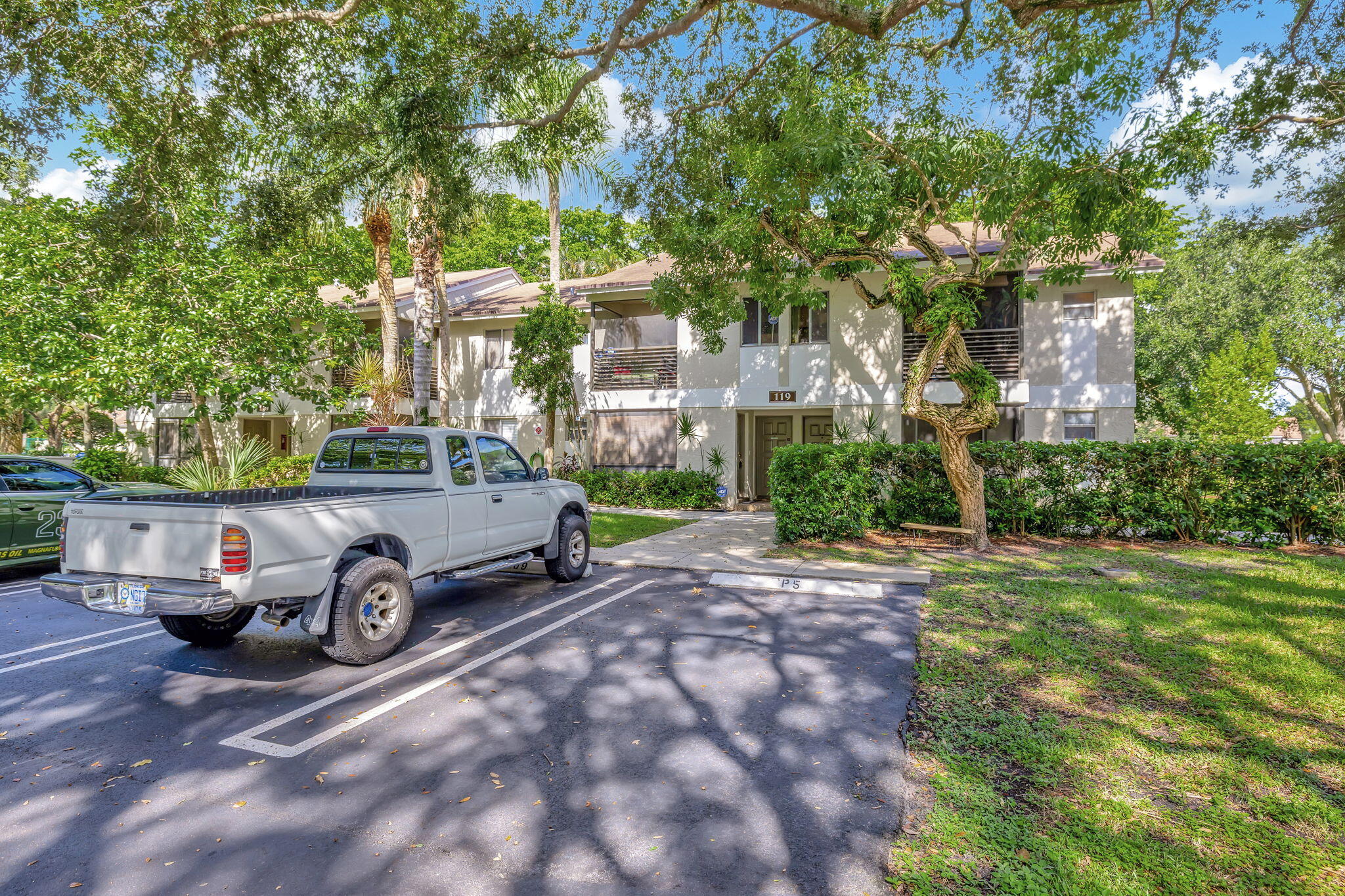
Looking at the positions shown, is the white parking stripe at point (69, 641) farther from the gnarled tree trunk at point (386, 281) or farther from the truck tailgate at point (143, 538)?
the gnarled tree trunk at point (386, 281)

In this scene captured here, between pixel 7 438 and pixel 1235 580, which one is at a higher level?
pixel 7 438

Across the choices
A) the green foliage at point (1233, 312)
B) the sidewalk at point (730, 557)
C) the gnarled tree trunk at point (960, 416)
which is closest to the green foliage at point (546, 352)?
the sidewalk at point (730, 557)

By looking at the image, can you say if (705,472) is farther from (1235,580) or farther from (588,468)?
(1235,580)

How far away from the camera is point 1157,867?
8.85 feet

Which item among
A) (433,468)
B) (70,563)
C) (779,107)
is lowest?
(70,563)

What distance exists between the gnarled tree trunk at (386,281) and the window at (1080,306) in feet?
53.4

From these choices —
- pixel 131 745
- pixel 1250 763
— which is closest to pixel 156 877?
pixel 131 745

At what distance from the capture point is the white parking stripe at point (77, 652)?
518cm

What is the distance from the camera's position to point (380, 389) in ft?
52.3

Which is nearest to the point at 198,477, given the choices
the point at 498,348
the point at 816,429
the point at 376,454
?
the point at 376,454

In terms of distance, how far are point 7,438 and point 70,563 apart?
842 inches

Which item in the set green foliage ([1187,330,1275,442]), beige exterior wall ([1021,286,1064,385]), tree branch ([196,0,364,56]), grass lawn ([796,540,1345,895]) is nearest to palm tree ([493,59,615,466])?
tree branch ([196,0,364,56])

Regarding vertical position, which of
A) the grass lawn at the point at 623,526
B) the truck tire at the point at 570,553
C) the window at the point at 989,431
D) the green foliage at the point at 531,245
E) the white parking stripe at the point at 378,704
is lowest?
the grass lawn at the point at 623,526

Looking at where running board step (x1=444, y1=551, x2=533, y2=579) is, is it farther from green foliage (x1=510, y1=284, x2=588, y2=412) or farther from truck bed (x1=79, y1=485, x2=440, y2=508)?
green foliage (x1=510, y1=284, x2=588, y2=412)
